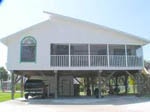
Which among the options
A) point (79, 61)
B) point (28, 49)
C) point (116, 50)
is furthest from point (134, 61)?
point (28, 49)

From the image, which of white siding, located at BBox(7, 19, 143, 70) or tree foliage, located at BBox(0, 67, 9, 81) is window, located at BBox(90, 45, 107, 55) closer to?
white siding, located at BBox(7, 19, 143, 70)

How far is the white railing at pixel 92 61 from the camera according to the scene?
21.4 metres

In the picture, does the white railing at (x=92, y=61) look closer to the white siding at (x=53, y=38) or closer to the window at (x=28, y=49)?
the white siding at (x=53, y=38)

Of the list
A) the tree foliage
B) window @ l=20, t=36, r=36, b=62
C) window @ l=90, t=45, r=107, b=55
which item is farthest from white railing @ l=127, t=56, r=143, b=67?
the tree foliage

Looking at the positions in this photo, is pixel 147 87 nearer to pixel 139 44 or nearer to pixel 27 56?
pixel 139 44

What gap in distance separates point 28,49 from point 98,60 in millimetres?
5928

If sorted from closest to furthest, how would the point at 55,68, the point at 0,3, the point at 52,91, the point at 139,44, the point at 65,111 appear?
1. the point at 0,3
2. the point at 65,111
3. the point at 55,68
4. the point at 139,44
5. the point at 52,91

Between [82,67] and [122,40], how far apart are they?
427 cm

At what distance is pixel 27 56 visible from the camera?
21.4 metres

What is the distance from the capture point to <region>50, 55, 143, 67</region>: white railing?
21.4 m

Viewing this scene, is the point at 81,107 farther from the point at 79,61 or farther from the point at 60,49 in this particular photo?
the point at 60,49

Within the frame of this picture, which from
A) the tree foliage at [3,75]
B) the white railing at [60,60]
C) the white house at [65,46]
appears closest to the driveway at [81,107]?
the white house at [65,46]

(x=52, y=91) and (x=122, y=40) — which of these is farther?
(x=52, y=91)

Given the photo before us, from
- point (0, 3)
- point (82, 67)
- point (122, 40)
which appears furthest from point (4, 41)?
point (0, 3)
